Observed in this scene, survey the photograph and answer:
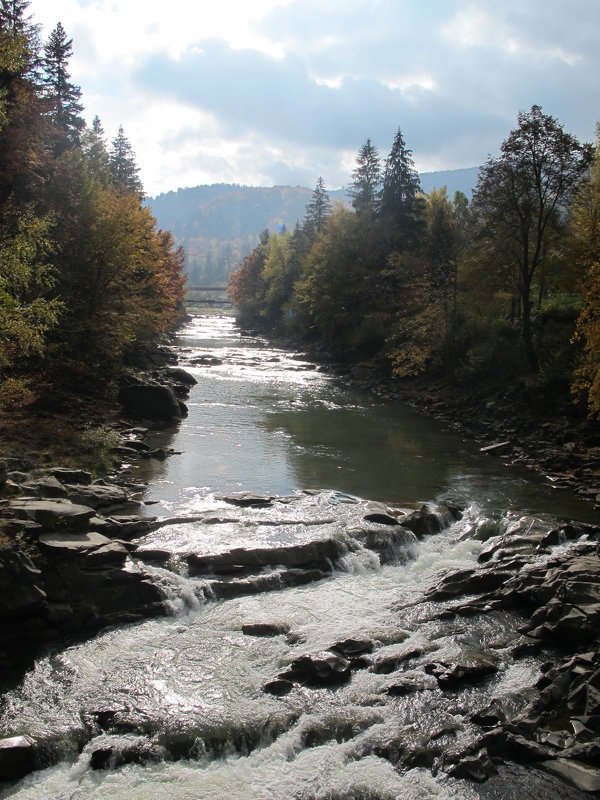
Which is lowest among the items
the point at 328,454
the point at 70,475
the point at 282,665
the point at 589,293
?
the point at 282,665

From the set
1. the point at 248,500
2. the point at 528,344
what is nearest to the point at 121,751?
the point at 248,500

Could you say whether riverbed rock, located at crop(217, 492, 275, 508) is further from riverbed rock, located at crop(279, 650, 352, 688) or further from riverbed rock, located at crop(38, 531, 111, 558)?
riverbed rock, located at crop(279, 650, 352, 688)

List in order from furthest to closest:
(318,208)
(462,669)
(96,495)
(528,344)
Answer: (318,208) < (528,344) < (96,495) < (462,669)

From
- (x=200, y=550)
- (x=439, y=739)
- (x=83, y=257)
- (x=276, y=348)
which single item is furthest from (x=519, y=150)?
(x=276, y=348)

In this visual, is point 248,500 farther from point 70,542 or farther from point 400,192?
point 400,192

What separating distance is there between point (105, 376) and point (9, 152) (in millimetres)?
11655

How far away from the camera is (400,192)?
60.6 metres

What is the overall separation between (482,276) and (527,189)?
717 cm

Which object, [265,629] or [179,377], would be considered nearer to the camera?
[265,629]

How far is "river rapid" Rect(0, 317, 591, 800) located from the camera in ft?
25.2

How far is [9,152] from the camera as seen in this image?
20234 mm

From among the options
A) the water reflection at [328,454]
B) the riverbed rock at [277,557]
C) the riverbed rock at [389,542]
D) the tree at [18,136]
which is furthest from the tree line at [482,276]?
the tree at [18,136]

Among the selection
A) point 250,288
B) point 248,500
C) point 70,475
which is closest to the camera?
point 70,475

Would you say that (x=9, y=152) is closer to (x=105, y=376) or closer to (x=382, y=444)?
(x=105, y=376)
